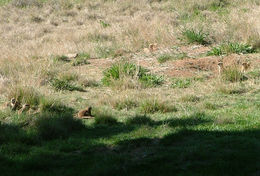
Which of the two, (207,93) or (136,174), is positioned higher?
(136,174)

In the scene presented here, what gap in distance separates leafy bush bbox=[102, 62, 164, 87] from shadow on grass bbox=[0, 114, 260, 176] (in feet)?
12.0

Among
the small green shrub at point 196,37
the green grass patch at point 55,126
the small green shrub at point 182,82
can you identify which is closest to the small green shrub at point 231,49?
the small green shrub at point 196,37

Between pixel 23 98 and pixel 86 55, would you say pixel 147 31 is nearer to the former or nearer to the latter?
pixel 86 55

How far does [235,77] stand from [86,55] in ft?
21.7

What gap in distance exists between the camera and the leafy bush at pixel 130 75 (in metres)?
11.7

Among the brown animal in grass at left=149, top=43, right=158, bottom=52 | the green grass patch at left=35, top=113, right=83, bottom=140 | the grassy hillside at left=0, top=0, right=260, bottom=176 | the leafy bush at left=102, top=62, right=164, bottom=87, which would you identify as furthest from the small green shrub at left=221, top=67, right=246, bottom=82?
the green grass patch at left=35, top=113, right=83, bottom=140

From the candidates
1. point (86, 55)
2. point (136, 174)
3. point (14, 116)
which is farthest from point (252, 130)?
point (86, 55)

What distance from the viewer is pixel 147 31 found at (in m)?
18.9

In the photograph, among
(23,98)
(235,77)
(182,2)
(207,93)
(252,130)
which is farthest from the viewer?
(182,2)

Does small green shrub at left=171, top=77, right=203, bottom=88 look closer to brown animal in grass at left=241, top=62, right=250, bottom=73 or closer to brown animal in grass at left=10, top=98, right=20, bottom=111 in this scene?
brown animal in grass at left=241, top=62, right=250, bottom=73

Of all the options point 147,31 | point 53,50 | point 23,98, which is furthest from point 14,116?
point 147,31

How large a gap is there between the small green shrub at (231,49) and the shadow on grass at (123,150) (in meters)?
6.78

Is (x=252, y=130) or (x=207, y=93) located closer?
(x=252, y=130)

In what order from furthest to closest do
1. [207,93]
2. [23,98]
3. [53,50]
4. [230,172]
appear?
[53,50]
[207,93]
[23,98]
[230,172]
